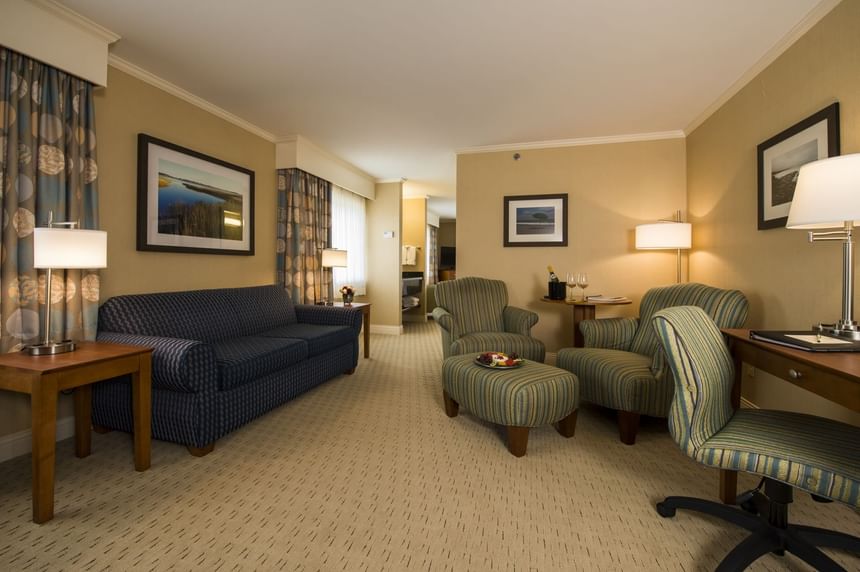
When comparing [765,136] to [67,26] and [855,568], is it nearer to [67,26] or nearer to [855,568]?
[855,568]

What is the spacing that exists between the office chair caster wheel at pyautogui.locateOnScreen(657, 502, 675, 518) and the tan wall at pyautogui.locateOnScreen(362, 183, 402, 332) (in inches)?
194

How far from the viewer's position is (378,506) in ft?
6.01

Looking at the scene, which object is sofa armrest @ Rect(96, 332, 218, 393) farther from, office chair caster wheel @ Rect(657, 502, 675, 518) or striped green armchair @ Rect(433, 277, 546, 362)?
office chair caster wheel @ Rect(657, 502, 675, 518)

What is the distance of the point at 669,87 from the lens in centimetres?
319

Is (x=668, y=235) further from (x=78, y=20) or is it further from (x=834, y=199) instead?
(x=78, y=20)

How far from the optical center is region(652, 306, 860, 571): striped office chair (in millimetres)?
1234

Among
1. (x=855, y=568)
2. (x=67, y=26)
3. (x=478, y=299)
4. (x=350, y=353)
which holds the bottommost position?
(x=855, y=568)

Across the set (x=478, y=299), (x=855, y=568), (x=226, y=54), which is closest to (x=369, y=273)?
(x=478, y=299)

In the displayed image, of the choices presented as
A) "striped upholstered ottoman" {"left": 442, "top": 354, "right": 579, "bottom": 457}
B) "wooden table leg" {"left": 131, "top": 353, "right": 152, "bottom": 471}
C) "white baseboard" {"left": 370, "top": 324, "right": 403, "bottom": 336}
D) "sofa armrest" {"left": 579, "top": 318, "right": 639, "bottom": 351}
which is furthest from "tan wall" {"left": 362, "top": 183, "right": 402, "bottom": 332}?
"wooden table leg" {"left": 131, "top": 353, "right": 152, "bottom": 471}

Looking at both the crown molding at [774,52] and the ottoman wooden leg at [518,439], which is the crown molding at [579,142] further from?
the ottoman wooden leg at [518,439]

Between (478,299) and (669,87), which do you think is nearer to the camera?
(669,87)

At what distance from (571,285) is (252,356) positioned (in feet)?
9.91

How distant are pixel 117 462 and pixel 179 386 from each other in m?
A: 0.57

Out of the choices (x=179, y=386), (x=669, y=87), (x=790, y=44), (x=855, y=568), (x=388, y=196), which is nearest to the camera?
(x=855, y=568)
